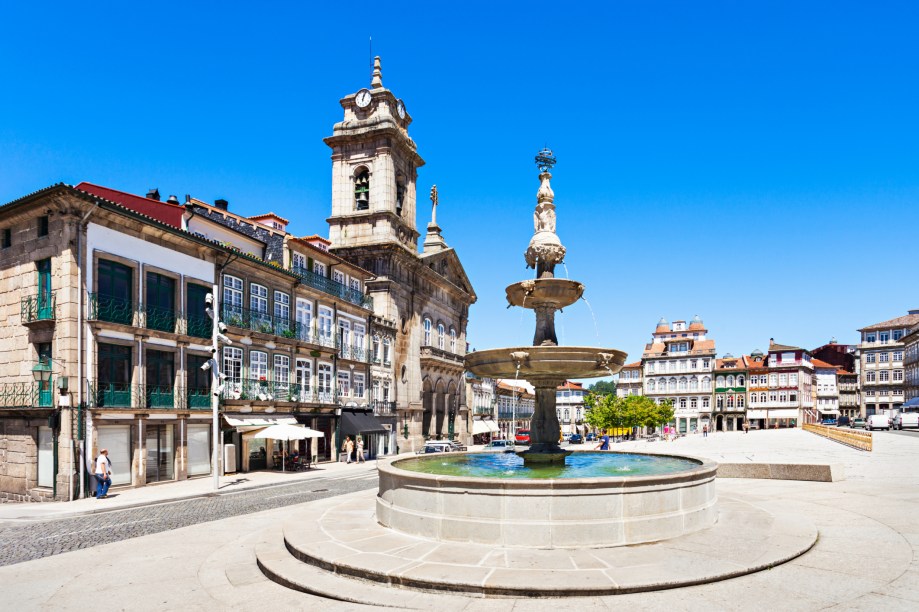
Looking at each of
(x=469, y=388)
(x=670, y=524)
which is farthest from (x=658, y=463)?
(x=469, y=388)

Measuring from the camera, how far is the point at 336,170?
161 ft

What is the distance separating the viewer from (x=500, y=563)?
8086 mm

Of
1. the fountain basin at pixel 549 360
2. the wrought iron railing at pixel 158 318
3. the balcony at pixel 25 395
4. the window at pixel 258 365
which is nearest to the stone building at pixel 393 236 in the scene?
the window at pixel 258 365

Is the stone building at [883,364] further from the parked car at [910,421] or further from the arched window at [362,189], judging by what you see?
the arched window at [362,189]

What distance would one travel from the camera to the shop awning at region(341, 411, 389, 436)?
36.6m

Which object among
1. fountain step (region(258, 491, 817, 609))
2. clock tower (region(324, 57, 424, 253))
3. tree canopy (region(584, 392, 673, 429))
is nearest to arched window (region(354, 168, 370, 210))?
clock tower (region(324, 57, 424, 253))

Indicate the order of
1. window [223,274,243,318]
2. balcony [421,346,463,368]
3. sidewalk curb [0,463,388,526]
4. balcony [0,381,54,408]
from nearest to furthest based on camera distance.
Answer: sidewalk curb [0,463,388,526], balcony [0,381,54,408], window [223,274,243,318], balcony [421,346,463,368]

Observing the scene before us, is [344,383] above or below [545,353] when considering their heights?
below

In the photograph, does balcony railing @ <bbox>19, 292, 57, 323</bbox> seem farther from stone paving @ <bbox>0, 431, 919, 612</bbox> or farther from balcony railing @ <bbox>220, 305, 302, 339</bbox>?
stone paving @ <bbox>0, 431, 919, 612</bbox>

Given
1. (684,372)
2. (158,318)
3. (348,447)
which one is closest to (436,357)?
(348,447)

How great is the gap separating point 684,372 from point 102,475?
89039 millimetres

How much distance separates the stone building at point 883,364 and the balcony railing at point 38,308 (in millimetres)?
112768

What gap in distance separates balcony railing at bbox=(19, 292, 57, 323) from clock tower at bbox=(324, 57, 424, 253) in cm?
2561

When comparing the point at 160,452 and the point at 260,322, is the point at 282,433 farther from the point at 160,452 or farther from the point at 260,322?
the point at 260,322
